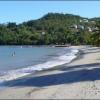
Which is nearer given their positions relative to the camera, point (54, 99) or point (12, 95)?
point (54, 99)

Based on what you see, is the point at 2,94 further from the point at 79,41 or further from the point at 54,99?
the point at 79,41

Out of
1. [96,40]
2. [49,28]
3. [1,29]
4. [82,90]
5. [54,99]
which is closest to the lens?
[54,99]

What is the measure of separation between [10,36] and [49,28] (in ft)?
105

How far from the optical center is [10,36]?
6373 inches

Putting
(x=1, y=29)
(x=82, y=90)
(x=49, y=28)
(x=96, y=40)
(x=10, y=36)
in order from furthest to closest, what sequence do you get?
(x=49, y=28) < (x=1, y=29) < (x=10, y=36) < (x=96, y=40) < (x=82, y=90)

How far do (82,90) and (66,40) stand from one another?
13487 centimetres

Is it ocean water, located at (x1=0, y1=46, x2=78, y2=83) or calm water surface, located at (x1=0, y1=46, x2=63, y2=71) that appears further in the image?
calm water surface, located at (x1=0, y1=46, x2=63, y2=71)

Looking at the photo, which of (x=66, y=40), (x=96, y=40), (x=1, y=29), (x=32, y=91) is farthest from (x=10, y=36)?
(x=32, y=91)

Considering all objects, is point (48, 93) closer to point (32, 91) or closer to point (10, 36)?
point (32, 91)

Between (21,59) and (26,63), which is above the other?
(26,63)

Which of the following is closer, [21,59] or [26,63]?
[26,63]

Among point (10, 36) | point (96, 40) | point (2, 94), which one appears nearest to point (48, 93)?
point (2, 94)

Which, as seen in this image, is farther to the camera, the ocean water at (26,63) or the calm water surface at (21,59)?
the calm water surface at (21,59)

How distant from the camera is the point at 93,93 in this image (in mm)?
13625
